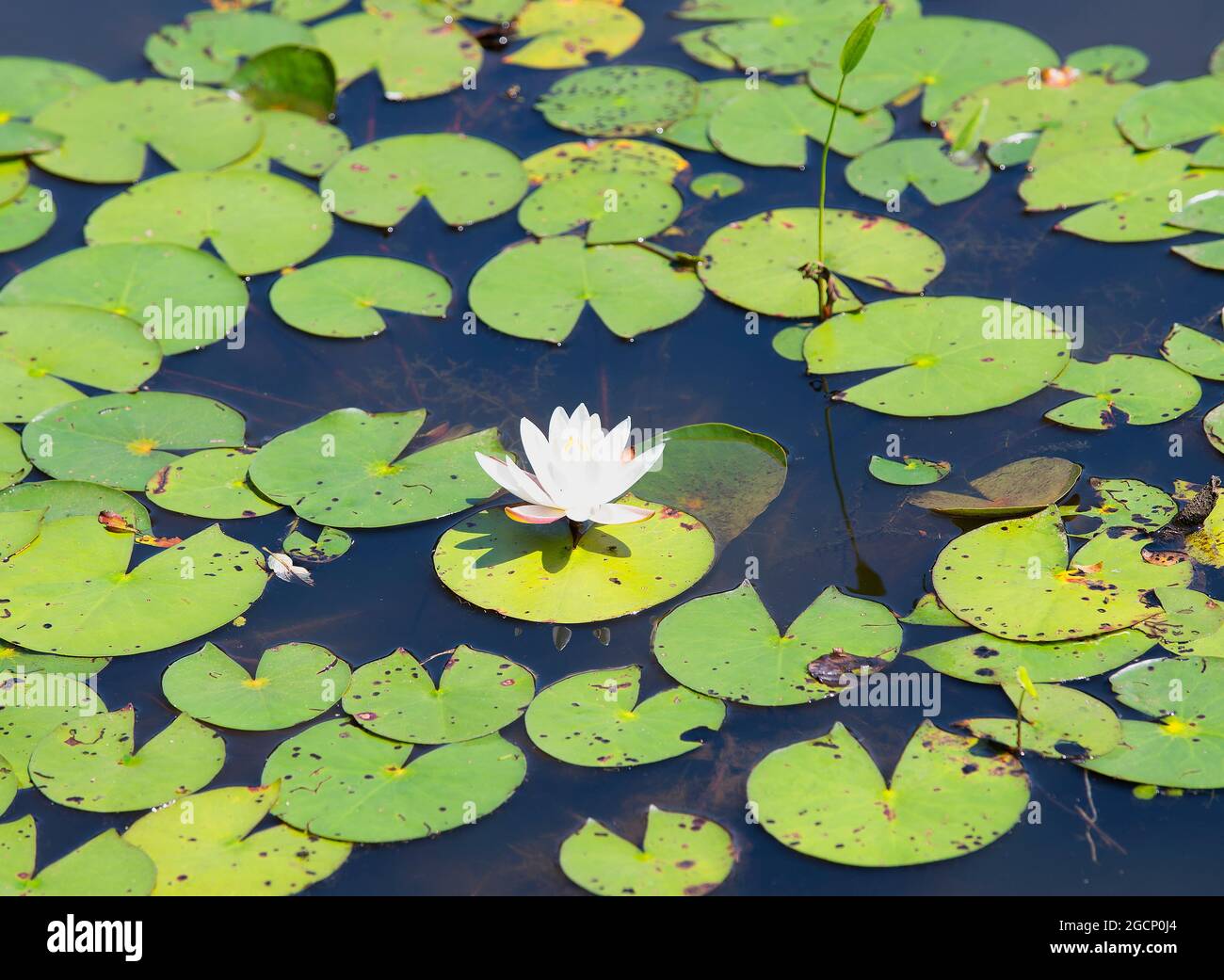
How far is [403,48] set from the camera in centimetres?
743

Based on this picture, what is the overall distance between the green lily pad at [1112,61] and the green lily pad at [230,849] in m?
5.81

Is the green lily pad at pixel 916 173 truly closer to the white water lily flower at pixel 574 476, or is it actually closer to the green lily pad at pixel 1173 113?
the green lily pad at pixel 1173 113

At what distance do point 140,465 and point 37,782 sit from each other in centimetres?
152

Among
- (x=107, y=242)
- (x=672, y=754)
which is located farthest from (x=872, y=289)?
(x=107, y=242)

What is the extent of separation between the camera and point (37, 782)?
4.03 metres

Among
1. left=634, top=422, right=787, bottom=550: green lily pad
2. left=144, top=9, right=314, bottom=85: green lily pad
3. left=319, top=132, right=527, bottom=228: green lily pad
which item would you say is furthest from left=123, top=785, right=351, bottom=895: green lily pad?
left=144, top=9, right=314, bottom=85: green lily pad

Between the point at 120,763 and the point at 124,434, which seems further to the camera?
the point at 124,434

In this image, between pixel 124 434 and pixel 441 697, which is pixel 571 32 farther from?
pixel 441 697

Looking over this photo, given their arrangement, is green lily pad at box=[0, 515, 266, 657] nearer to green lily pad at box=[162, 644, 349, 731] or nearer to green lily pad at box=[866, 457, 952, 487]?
green lily pad at box=[162, 644, 349, 731]

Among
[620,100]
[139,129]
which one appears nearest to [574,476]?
[620,100]

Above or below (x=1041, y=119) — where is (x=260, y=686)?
below

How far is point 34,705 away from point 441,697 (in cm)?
141

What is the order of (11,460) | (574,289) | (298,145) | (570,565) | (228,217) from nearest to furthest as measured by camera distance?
(570,565) → (11,460) → (574,289) → (228,217) → (298,145)

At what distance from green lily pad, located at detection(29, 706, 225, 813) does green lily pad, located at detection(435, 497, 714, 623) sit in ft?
3.41
